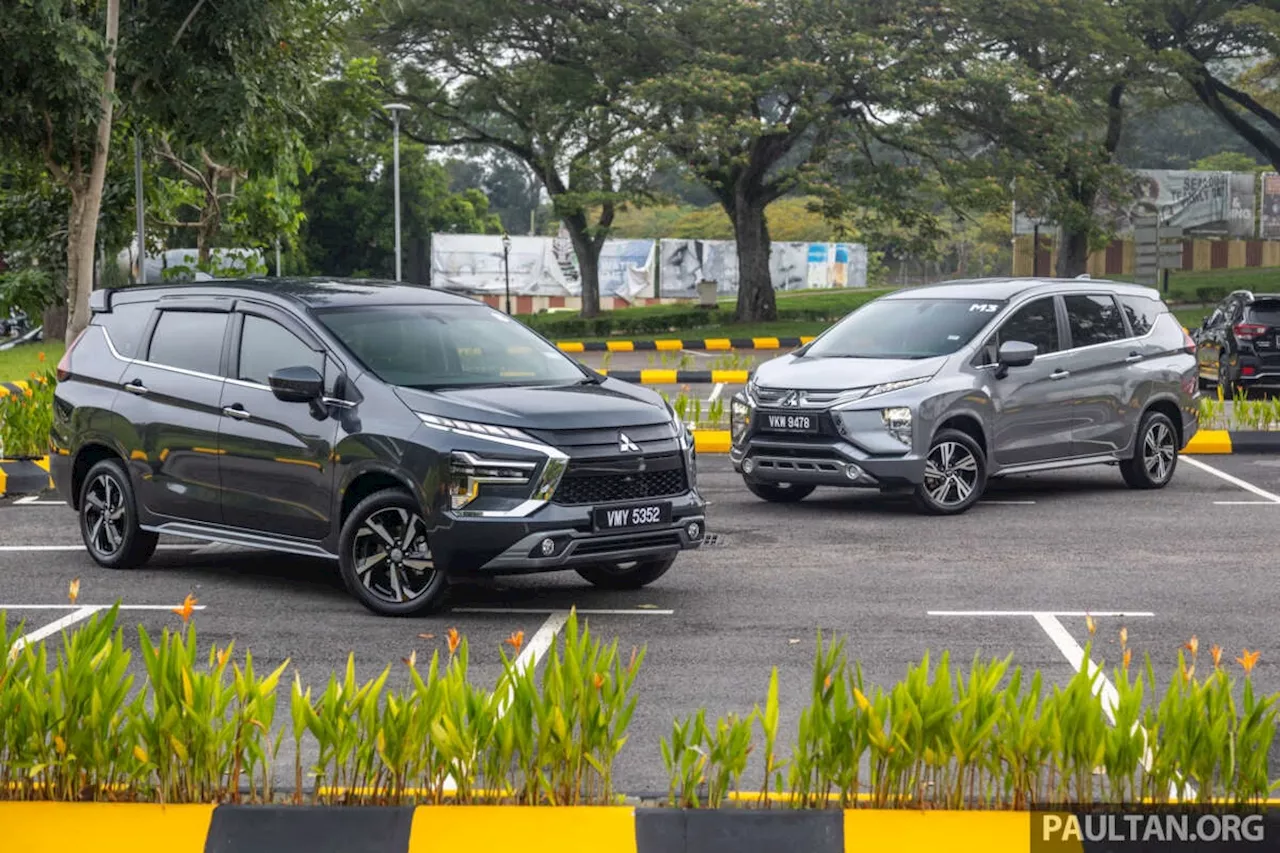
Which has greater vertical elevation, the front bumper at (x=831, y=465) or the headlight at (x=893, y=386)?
the headlight at (x=893, y=386)

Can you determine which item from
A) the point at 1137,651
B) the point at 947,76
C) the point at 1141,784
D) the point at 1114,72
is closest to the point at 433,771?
the point at 1141,784

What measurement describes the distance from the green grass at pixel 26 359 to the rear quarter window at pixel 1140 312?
20618 millimetres

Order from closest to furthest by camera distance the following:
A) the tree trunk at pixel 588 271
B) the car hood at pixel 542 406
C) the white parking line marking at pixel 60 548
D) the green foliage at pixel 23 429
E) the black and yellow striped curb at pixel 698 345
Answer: the car hood at pixel 542 406
the white parking line marking at pixel 60 548
the green foliage at pixel 23 429
the black and yellow striped curb at pixel 698 345
the tree trunk at pixel 588 271

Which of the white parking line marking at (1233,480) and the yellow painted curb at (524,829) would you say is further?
the white parking line marking at (1233,480)

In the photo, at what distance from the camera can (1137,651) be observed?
348 inches

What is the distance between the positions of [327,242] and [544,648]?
6345 cm

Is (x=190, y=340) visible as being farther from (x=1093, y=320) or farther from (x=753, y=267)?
(x=753, y=267)

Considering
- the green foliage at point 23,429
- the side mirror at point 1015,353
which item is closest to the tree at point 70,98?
the green foliage at point 23,429

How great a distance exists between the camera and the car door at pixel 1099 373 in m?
15.0

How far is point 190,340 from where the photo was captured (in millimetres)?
11141

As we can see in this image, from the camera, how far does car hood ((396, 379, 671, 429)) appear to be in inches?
377

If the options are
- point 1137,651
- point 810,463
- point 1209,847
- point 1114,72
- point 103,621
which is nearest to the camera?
point 1209,847

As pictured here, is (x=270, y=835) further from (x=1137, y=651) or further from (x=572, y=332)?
(x=572, y=332)

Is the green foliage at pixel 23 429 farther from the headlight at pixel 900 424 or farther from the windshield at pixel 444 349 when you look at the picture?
the headlight at pixel 900 424
